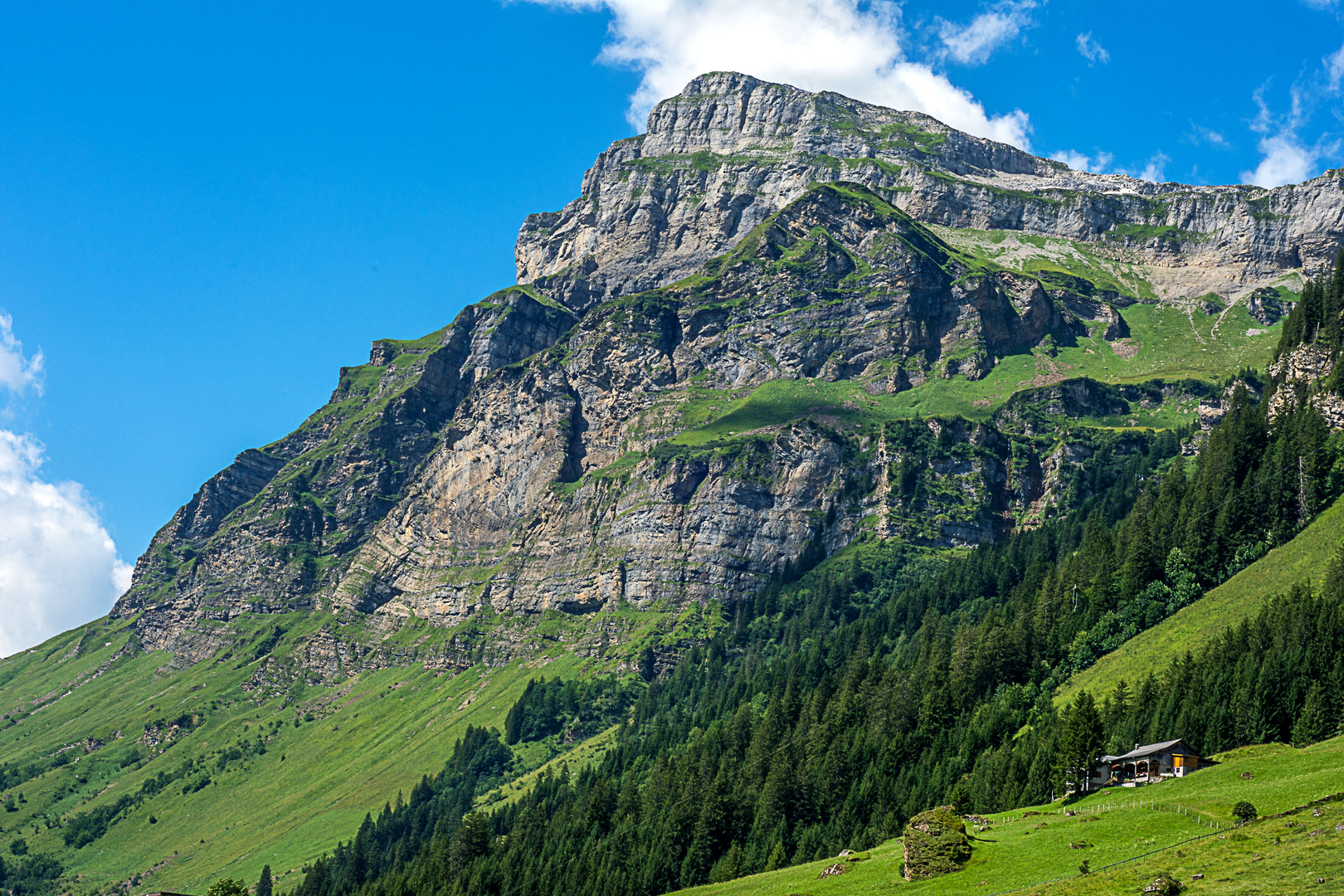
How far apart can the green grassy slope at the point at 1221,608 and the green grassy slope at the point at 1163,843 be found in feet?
147

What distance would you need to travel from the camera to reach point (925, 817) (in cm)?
9038

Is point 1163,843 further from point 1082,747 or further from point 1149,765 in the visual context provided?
point 1082,747

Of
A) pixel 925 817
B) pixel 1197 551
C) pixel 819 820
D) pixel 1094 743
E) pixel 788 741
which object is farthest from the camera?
pixel 788 741

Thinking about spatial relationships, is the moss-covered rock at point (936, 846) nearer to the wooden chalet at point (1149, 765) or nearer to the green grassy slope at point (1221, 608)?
the wooden chalet at point (1149, 765)

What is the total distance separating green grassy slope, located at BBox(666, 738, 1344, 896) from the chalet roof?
12.8 ft

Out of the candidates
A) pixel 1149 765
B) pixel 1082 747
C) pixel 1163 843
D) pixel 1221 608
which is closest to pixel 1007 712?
pixel 1221 608

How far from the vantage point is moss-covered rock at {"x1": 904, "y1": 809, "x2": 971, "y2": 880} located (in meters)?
81.8

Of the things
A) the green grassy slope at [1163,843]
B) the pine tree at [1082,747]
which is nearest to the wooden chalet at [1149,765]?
the pine tree at [1082,747]

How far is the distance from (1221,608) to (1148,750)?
59.4 metres

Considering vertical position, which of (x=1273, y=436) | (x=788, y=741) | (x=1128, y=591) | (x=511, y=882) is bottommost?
(x=511, y=882)

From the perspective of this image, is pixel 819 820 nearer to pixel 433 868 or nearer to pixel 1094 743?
pixel 1094 743

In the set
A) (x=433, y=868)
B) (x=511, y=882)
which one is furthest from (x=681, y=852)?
(x=433, y=868)

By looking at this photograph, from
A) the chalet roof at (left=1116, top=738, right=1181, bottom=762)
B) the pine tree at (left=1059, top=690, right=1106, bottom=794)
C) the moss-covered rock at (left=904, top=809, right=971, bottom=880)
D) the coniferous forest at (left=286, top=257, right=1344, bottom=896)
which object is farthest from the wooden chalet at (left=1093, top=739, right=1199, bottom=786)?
the moss-covered rock at (left=904, top=809, right=971, bottom=880)

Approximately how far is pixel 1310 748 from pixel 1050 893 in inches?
1770
